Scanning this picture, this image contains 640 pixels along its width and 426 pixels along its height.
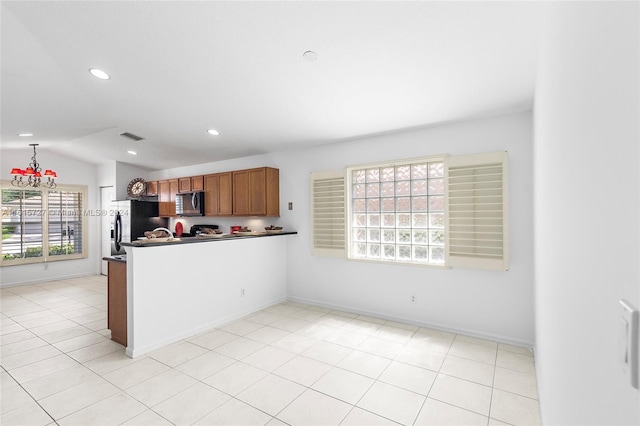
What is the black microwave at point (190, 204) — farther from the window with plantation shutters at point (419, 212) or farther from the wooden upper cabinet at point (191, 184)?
the window with plantation shutters at point (419, 212)

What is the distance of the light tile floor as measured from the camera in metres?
2.21

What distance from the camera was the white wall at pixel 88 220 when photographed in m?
6.35

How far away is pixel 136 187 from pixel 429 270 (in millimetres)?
6642

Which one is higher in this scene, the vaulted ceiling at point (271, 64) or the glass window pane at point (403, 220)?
the vaulted ceiling at point (271, 64)

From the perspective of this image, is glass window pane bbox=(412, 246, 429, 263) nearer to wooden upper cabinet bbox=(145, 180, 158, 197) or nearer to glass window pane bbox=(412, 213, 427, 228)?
glass window pane bbox=(412, 213, 427, 228)

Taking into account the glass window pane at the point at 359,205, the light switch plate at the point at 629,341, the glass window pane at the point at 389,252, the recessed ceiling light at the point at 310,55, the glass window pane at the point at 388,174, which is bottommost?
the glass window pane at the point at 389,252

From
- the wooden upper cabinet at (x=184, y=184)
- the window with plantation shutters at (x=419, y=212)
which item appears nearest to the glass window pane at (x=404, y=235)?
the window with plantation shutters at (x=419, y=212)

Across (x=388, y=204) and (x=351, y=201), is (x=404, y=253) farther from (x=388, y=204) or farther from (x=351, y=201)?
(x=351, y=201)

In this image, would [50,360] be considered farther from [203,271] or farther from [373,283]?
[373,283]

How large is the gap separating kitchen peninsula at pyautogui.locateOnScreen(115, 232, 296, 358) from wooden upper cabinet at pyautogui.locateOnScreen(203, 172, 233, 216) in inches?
51.3

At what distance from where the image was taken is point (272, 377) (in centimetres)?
270

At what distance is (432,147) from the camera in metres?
3.77

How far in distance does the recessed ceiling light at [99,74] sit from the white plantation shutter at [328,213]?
8.93ft

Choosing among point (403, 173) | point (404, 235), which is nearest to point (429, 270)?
point (404, 235)
